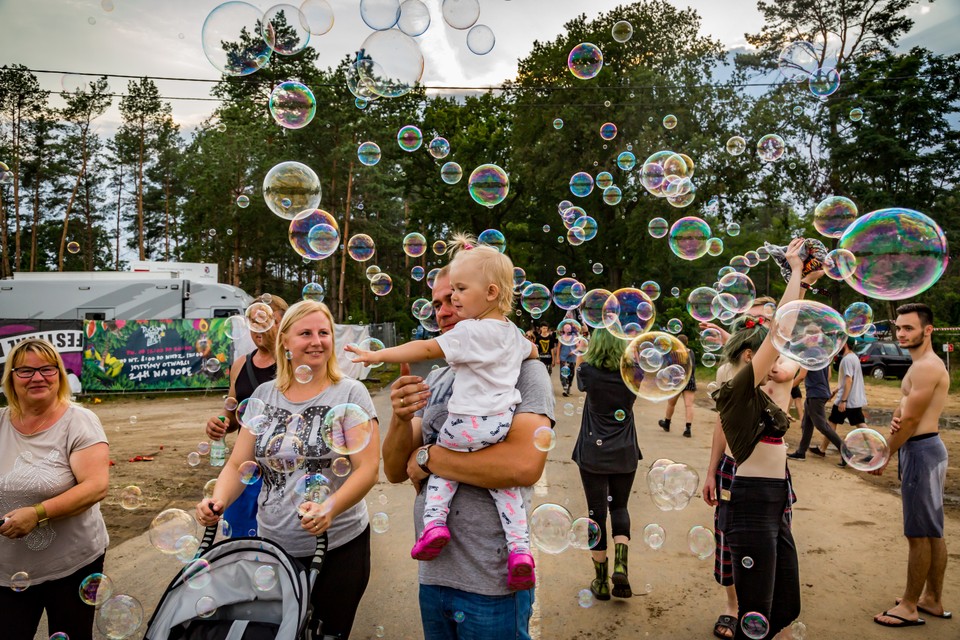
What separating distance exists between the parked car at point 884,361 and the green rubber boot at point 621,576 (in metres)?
22.1

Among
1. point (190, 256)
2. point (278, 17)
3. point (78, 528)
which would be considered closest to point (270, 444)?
point (78, 528)

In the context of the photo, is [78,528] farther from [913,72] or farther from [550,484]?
[913,72]

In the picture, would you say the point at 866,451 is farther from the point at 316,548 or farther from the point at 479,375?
the point at 316,548

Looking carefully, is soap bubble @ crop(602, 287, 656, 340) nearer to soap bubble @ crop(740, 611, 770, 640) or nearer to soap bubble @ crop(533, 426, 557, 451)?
soap bubble @ crop(740, 611, 770, 640)

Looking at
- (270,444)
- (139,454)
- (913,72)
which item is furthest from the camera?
(913,72)

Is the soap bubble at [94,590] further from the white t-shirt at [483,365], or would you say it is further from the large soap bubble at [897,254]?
the large soap bubble at [897,254]

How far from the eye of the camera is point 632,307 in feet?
19.9

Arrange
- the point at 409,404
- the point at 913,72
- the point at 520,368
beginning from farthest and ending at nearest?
1. the point at 913,72
2. the point at 520,368
3. the point at 409,404

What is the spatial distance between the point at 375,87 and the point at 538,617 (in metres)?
4.81

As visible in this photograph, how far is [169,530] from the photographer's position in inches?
119

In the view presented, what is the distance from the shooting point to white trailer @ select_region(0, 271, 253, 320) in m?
16.9

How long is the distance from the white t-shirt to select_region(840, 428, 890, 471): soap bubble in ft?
9.32

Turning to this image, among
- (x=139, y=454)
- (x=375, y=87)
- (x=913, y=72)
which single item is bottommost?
(x=139, y=454)

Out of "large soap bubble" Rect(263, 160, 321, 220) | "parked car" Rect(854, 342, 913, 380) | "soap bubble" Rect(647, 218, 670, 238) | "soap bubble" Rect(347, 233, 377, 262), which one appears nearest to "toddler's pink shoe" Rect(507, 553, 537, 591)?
"large soap bubble" Rect(263, 160, 321, 220)
